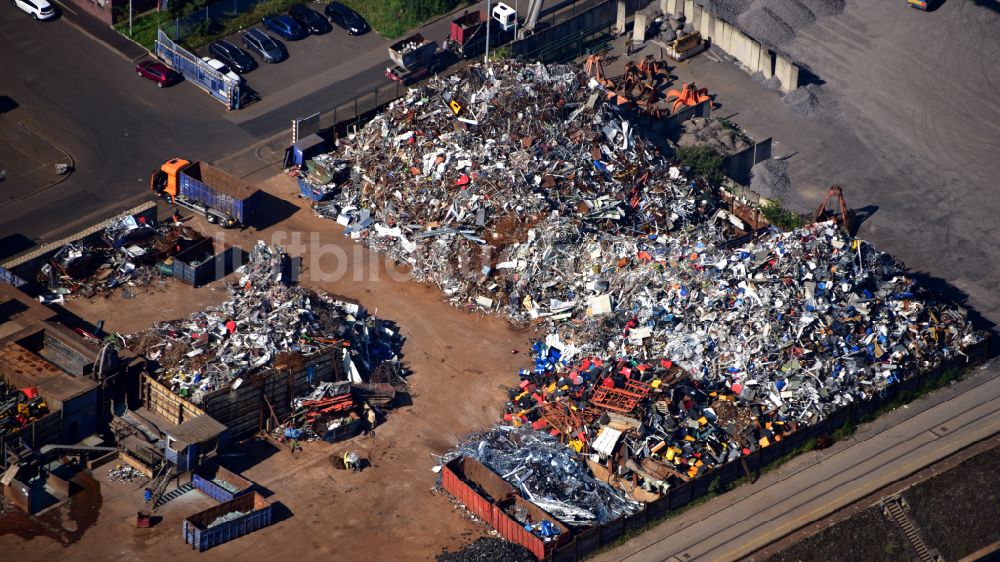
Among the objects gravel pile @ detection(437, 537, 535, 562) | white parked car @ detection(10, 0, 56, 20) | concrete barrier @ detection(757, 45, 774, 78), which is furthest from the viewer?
concrete barrier @ detection(757, 45, 774, 78)

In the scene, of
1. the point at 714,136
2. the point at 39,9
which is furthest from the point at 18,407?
the point at 714,136

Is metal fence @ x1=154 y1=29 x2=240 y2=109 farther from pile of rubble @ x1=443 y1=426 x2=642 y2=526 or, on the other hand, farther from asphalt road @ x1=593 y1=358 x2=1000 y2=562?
asphalt road @ x1=593 y1=358 x2=1000 y2=562

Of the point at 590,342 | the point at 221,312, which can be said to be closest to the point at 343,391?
the point at 221,312

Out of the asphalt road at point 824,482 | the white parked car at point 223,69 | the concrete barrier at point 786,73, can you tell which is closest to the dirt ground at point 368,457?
the asphalt road at point 824,482

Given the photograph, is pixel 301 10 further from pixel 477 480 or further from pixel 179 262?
pixel 477 480

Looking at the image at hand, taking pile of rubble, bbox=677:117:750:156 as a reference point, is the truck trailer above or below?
above

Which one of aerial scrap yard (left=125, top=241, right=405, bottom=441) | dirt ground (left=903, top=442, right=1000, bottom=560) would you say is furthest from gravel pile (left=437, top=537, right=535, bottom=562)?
dirt ground (left=903, top=442, right=1000, bottom=560)
